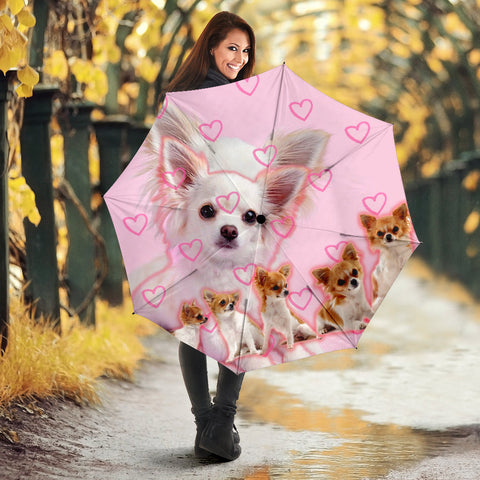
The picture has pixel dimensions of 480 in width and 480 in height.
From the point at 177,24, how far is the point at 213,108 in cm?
668

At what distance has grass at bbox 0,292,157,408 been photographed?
498cm

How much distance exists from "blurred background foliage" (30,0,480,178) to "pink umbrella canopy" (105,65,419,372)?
2.85 m

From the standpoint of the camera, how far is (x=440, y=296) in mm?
12633

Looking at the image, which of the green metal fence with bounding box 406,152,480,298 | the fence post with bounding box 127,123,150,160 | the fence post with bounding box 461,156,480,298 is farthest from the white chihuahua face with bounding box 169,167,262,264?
the fence post with bounding box 461,156,480,298

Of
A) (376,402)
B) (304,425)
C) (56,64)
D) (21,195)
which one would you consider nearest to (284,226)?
(304,425)

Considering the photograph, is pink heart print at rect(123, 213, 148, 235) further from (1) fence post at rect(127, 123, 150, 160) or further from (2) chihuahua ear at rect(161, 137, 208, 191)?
(1) fence post at rect(127, 123, 150, 160)

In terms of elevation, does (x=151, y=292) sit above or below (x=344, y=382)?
above

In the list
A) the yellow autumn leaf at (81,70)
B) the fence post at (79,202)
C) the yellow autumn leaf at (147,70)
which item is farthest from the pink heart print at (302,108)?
the yellow autumn leaf at (147,70)

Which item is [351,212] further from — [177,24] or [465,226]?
[465,226]

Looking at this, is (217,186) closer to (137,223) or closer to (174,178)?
(174,178)

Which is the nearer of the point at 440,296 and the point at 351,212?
the point at 351,212

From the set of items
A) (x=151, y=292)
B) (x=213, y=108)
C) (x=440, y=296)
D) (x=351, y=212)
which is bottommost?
(x=440, y=296)

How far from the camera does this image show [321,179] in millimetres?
3982

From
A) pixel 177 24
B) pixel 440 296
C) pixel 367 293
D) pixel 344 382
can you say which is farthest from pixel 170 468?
pixel 440 296
